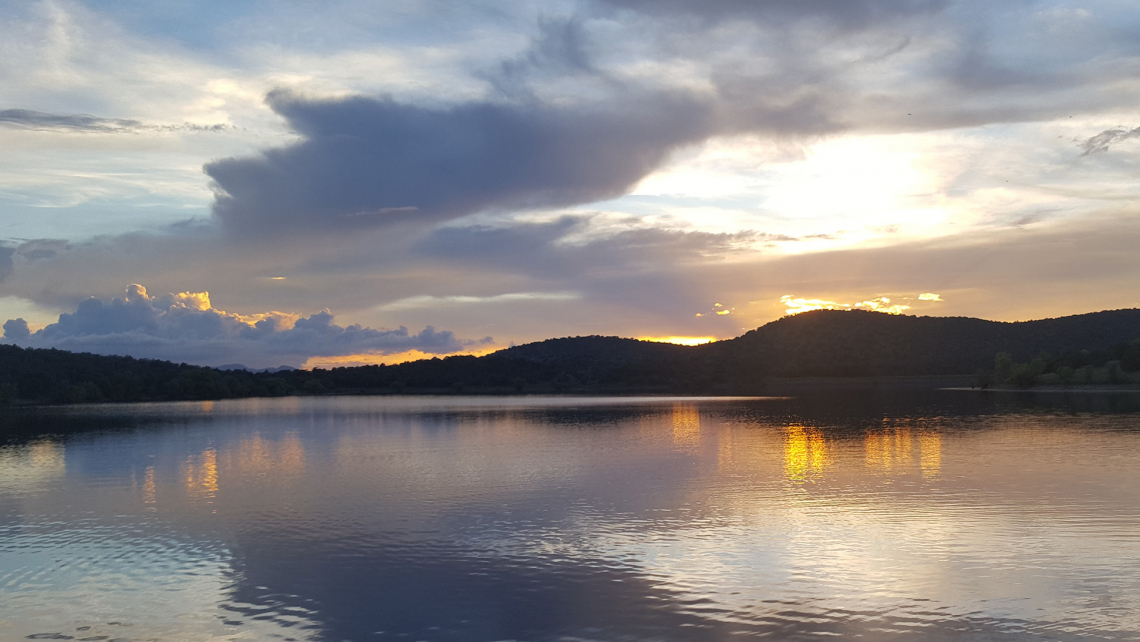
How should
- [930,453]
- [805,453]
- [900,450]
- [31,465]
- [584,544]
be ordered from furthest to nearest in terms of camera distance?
[900,450]
[805,453]
[31,465]
[930,453]
[584,544]

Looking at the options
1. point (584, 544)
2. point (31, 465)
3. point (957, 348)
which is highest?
point (957, 348)

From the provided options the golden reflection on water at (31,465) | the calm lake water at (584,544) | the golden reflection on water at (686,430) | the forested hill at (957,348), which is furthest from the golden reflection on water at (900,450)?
the forested hill at (957,348)

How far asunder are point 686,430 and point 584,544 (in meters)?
45.1

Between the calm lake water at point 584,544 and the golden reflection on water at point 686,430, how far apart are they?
5.11m

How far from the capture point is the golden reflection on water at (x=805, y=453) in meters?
38.9

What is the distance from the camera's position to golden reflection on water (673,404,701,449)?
5534 centimetres

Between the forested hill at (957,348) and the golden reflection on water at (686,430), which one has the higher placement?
the forested hill at (957,348)

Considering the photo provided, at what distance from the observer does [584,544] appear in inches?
922

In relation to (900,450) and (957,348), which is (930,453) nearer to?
(900,450)

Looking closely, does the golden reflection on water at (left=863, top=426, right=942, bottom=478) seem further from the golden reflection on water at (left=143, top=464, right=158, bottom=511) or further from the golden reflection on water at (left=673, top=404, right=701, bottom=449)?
the golden reflection on water at (left=143, top=464, right=158, bottom=511)

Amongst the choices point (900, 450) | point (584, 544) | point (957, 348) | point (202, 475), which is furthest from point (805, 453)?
point (957, 348)

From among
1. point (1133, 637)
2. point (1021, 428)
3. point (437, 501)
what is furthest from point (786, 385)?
point (1133, 637)

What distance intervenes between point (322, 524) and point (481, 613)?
12205 millimetres

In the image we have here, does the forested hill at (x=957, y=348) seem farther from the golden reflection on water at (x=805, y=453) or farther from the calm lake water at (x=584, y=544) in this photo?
the calm lake water at (x=584, y=544)
